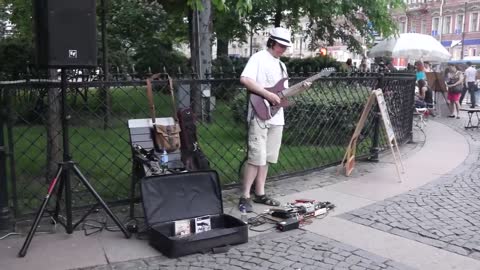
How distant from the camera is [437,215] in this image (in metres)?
5.52

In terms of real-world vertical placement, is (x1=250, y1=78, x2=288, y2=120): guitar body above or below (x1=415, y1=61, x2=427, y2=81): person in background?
below

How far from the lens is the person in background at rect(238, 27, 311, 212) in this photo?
209 inches

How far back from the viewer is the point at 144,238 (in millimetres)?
4672

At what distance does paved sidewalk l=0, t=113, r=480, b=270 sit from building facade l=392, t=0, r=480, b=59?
52214 millimetres

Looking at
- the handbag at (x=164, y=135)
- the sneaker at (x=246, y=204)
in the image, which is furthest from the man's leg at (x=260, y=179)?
the handbag at (x=164, y=135)

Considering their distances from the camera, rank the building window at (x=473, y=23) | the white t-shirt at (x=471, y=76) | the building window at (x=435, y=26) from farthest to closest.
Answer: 1. the building window at (x=435, y=26)
2. the building window at (x=473, y=23)
3. the white t-shirt at (x=471, y=76)

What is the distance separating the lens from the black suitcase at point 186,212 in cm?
431

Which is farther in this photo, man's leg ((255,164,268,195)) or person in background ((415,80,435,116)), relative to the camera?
person in background ((415,80,435,116))

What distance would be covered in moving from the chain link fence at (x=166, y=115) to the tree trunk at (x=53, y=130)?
0.04ft

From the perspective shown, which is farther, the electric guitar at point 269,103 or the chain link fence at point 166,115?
the electric guitar at point 269,103

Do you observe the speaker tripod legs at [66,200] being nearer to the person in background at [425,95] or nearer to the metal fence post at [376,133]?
the metal fence post at [376,133]

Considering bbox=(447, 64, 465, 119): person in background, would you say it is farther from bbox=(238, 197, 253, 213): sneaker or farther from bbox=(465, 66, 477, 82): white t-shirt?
bbox=(238, 197, 253, 213): sneaker

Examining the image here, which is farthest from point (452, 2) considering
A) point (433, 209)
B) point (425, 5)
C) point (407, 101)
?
point (433, 209)

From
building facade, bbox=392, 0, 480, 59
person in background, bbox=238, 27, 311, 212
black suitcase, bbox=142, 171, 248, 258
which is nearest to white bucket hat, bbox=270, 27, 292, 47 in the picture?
person in background, bbox=238, 27, 311, 212
